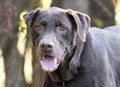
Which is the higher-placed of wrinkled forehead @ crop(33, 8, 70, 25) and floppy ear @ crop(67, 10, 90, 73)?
wrinkled forehead @ crop(33, 8, 70, 25)

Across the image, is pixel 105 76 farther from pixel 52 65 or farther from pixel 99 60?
pixel 52 65

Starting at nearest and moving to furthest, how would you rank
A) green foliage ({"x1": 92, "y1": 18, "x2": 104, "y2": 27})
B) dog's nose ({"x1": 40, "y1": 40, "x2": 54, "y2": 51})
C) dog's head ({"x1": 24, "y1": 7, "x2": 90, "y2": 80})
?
dog's nose ({"x1": 40, "y1": 40, "x2": 54, "y2": 51}) < dog's head ({"x1": 24, "y1": 7, "x2": 90, "y2": 80}) < green foliage ({"x1": 92, "y1": 18, "x2": 104, "y2": 27})

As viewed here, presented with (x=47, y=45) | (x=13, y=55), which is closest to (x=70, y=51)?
(x=47, y=45)

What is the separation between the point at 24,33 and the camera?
41.0 ft

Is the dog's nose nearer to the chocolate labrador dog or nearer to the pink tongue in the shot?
the chocolate labrador dog

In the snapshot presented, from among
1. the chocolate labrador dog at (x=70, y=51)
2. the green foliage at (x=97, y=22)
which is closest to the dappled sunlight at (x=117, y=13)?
the green foliage at (x=97, y=22)

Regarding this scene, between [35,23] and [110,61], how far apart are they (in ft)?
3.87

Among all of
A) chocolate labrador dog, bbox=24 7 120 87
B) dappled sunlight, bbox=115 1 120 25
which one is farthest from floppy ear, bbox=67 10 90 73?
dappled sunlight, bbox=115 1 120 25

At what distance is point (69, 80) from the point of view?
9.12m

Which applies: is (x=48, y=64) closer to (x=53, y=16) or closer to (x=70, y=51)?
(x=70, y=51)

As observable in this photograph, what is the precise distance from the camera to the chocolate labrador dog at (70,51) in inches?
339

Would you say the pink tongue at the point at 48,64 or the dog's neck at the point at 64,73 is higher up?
the pink tongue at the point at 48,64

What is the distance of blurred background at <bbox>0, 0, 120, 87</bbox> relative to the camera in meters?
12.2

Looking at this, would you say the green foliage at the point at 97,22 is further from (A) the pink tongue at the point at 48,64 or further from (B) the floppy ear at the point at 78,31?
(A) the pink tongue at the point at 48,64
